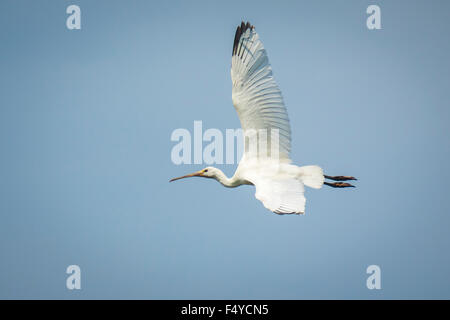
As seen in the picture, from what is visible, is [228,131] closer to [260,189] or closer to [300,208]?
[260,189]

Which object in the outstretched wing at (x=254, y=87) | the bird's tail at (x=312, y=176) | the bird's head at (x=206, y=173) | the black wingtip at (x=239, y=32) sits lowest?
the bird's tail at (x=312, y=176)

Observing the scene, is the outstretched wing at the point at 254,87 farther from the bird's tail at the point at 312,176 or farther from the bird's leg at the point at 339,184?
the bird's leg at the point at 339,184

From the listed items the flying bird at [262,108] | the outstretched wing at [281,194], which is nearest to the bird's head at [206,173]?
the flying bird at [262,108]

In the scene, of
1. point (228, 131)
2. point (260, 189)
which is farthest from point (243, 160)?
point (260, 189)

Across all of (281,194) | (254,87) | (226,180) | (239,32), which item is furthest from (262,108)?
(226,180)

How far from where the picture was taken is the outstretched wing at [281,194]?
526 inches

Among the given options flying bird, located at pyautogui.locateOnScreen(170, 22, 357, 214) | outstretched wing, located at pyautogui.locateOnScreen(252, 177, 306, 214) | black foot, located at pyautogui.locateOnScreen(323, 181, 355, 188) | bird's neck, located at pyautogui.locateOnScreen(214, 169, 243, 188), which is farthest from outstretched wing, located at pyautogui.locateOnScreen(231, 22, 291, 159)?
black foot, located at pyautogui.locateOnScreen(323, 181, 355, 188)

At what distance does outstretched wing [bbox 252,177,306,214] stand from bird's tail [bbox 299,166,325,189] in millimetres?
213

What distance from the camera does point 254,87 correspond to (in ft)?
51.3

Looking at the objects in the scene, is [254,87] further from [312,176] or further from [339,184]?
[339,184]

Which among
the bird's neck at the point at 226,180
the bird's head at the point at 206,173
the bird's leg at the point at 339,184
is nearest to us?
the bird's leg at the point at 339,184

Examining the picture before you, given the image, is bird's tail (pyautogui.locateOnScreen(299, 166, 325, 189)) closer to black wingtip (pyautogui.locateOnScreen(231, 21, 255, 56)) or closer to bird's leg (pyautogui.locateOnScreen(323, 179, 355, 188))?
bird's leg (pyautogui.locateOnScreen(323, 179, 355, 188))

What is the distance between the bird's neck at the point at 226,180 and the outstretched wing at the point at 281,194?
1.44m

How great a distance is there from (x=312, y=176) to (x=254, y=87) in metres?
2.44
